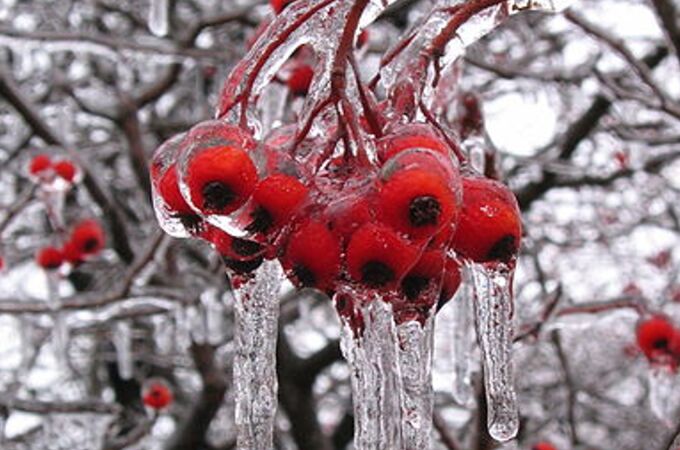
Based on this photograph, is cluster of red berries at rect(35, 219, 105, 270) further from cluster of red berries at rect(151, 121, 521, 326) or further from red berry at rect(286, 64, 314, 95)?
cluster of red berries at rect(151, 121, 521, 326)

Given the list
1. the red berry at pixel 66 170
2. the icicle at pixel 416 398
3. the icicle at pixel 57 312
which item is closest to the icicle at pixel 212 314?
the icicle at pixel 57 312

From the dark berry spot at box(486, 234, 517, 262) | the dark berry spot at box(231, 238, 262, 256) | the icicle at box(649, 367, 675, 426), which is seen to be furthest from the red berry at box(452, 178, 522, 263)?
the icicle at box(649, 367, 675, 426)

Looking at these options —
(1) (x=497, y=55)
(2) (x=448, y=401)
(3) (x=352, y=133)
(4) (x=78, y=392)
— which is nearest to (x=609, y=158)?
(1) (x=497, y=55)

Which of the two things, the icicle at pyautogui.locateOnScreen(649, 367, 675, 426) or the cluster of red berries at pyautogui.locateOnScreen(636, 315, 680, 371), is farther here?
the icicle at pyautogui.locateOnScreen(649, 367, 675, 426)

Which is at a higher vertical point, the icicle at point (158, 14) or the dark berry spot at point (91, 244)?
the icicle at point (158, 14)

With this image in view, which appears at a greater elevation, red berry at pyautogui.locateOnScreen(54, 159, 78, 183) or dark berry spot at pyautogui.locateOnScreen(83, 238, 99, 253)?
red berry at pyautogui.locateOnScreen(54, 159, 78, 183)

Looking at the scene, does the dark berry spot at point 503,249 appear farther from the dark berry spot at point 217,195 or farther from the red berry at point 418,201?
the dark berry spot at point 217,195

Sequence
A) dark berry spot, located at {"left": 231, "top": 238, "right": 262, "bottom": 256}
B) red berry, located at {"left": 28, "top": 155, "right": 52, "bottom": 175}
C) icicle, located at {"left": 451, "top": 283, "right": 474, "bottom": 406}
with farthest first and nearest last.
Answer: red berry, located at {"left": 28, "top": 155, "right": 52, "bottom": 175}
icicle, located at {"left": 451, "top": 283, "right": 474, "bottom": 406}
dark berry spot, located at {"left": 231, "top": 238, "right": 262, "bottom": 256}

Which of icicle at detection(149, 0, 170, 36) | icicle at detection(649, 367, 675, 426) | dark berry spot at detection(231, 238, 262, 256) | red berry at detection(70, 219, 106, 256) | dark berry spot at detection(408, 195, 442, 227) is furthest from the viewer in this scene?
red berry at detection(70, 219, 106, 256)
